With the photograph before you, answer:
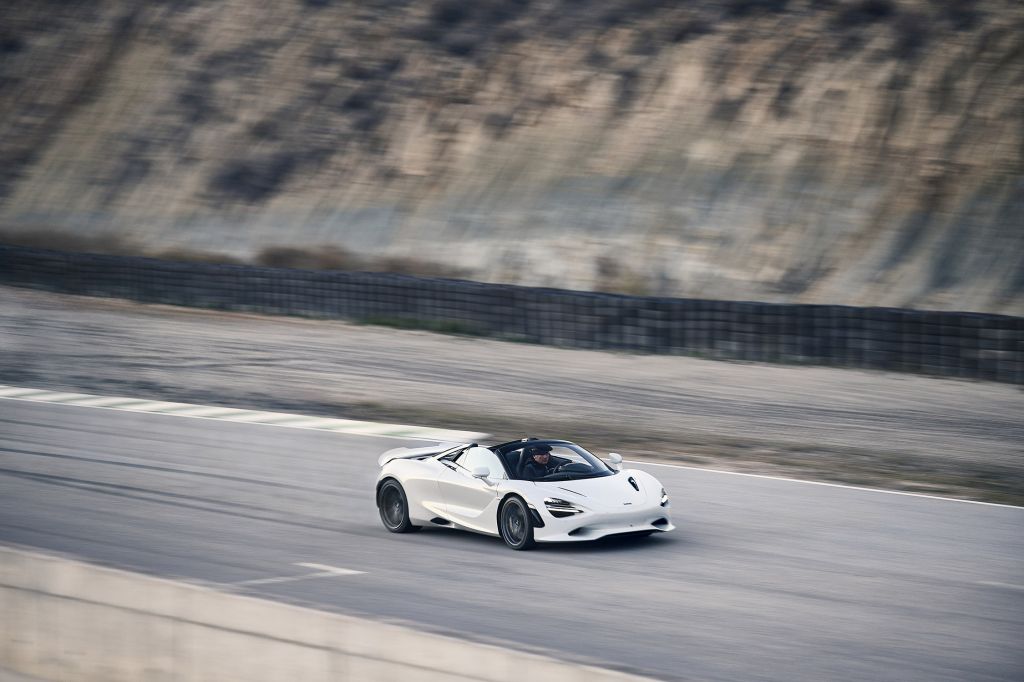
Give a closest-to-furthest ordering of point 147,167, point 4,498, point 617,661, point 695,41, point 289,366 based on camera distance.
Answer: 1. point 617,661
2. point 4,498
3. point 289,366
4. point 695,41
5. point 147,167

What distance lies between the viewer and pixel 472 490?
11.8m

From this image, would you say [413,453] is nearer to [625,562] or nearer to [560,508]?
[560,508]

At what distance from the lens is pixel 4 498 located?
48.0 feet

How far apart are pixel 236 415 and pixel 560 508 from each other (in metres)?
9.95

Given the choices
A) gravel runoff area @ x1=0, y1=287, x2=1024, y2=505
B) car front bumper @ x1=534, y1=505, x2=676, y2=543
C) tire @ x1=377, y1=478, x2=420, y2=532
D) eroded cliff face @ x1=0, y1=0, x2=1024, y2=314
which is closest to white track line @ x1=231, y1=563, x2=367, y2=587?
tire @ x1=377, y1=478, x2=420, y2=532

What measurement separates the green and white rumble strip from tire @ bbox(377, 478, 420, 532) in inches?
196

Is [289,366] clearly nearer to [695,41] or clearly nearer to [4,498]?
[4,498]

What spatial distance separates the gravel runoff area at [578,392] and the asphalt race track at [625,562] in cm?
228

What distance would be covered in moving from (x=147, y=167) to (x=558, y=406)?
1094 inches

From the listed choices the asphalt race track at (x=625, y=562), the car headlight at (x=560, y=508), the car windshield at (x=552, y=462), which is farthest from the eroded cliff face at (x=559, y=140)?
the car headlight at (x=560, y=508)

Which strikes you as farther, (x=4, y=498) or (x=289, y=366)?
(x=289, y=366)

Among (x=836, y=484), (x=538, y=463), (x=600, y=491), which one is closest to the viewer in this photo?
(x=600, y=491)

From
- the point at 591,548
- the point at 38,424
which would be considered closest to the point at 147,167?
the point at 38,424

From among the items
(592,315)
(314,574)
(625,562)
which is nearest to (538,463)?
(625,562)
